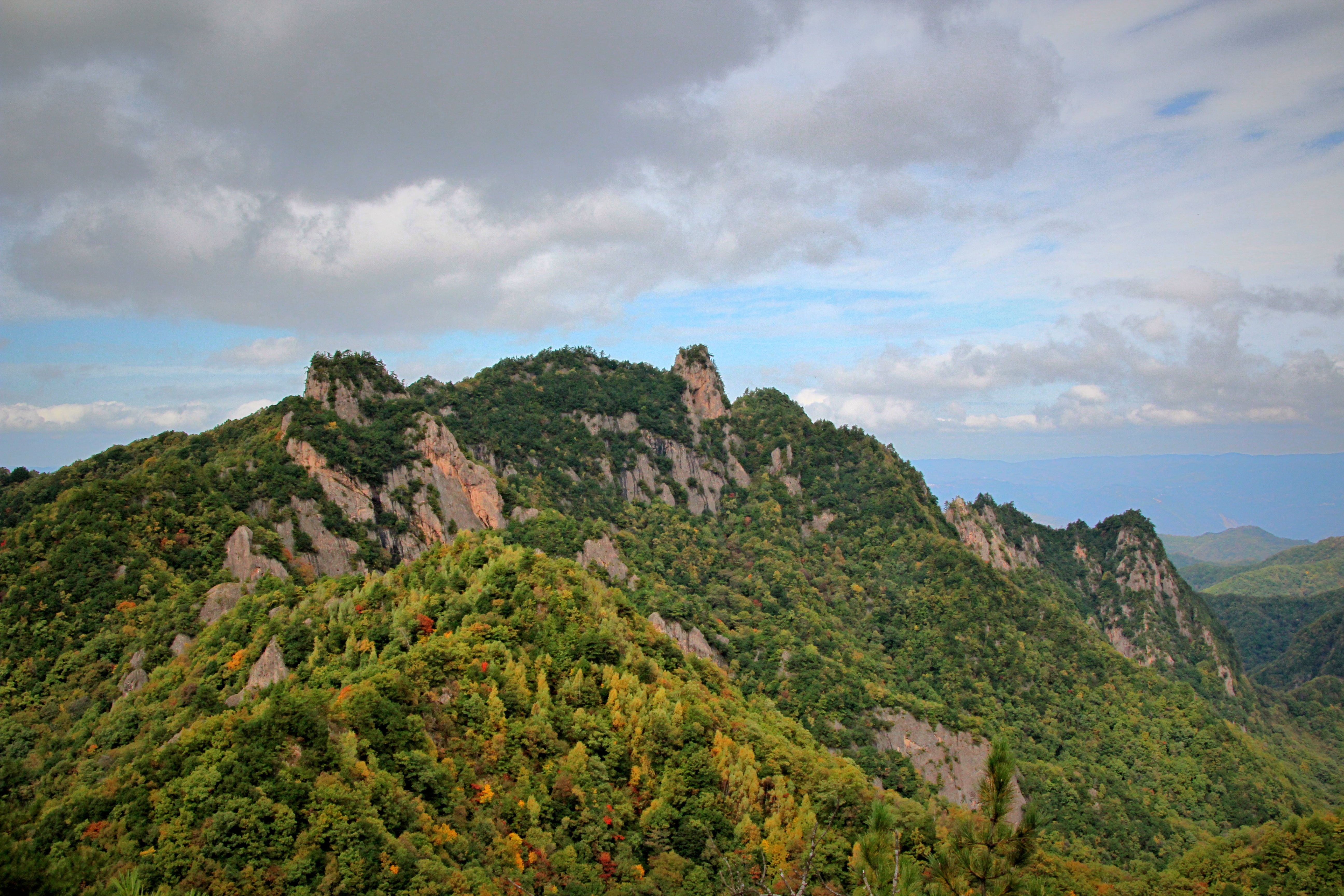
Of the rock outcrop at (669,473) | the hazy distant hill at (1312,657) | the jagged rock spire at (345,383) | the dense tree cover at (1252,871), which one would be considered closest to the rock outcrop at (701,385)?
the rock outcrop at (669,473)

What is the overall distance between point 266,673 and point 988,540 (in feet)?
397

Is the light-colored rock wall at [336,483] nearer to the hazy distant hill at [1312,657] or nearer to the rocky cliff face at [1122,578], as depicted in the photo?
the rocky cliff face at [1122,578]

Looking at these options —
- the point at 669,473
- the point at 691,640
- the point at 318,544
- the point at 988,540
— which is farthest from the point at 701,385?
the point at 318,544

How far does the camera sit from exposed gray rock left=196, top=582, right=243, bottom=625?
2105 inches

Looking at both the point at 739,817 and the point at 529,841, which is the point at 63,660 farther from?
the point at 739,817

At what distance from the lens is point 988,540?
13850cm

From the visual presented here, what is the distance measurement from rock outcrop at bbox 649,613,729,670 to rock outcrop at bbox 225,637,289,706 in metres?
32.9

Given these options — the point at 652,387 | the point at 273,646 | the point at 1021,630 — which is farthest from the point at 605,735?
the point at 652,387

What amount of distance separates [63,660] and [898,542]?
94573mm

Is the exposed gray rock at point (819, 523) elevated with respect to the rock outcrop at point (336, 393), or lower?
lower

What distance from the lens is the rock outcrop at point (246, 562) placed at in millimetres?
58438

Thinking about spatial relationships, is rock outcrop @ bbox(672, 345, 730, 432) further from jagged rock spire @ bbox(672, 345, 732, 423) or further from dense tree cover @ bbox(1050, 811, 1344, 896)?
dense tree cover @ bbox(1050, 811, 1344, 896)

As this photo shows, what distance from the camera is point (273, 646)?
45562mm

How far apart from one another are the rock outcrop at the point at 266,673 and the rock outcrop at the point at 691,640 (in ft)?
108
